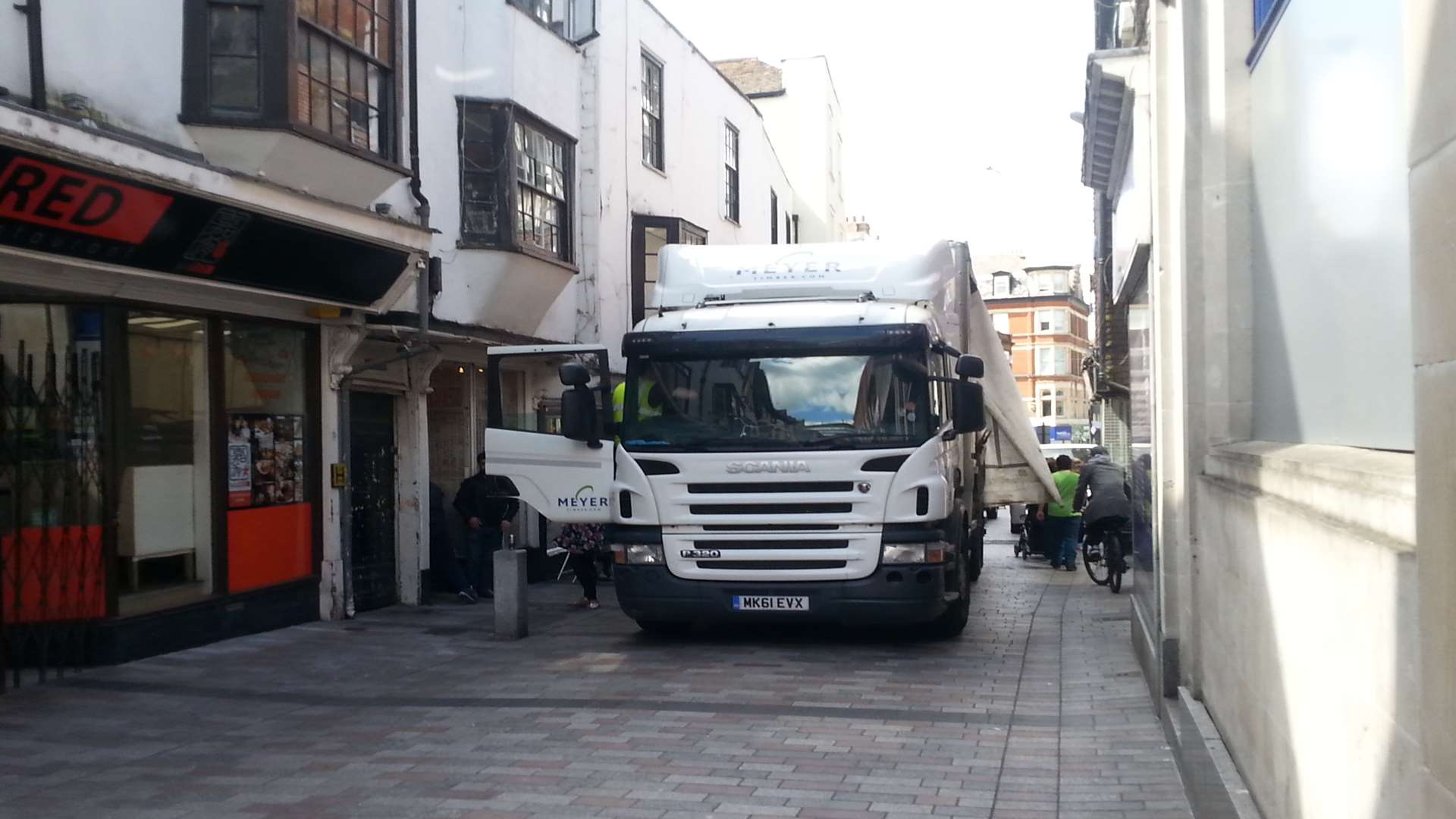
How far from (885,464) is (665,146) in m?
11.7

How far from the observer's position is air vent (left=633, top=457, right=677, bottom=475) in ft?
34.3

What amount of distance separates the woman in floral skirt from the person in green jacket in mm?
6829

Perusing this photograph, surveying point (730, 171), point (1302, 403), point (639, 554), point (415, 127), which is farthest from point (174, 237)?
point (730, 171)

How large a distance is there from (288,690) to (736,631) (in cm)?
409

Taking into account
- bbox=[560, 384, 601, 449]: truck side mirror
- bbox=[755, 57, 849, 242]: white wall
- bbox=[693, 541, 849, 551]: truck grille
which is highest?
bbox=[755, 57, 849, 242]: white wall

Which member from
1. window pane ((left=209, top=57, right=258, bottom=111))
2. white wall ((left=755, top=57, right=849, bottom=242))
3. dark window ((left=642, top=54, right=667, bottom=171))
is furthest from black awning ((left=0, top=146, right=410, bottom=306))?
white wall ((left=755, top=57, right=849, bottom=242))

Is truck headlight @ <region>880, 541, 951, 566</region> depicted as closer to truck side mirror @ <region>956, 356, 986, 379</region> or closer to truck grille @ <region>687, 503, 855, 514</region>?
truck grille @ <region>687, 503, 855, 514</region>

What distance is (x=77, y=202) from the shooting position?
853 cm

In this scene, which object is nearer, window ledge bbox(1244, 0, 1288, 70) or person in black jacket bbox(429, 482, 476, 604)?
window ledge bbox(1244, 0, 1288, 70)

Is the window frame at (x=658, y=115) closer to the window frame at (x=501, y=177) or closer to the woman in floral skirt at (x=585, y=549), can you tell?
the window frame at (x=501, y=177)

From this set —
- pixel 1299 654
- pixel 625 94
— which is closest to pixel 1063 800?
pixel 1299 654

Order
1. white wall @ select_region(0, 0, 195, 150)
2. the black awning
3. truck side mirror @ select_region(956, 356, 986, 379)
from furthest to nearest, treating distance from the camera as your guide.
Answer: truck side mirror @ select_region(956, 356, 986, 379) < white wall @ select_region(0, 0, 195, 150) < the black awning

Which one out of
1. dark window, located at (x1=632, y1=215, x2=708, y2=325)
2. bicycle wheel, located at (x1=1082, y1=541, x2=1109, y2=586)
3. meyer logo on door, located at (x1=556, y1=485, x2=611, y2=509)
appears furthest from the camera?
dark window, located at (x1=632, y1=215, x2=708, y2=325)

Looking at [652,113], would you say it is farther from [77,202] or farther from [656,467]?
[77,202]
